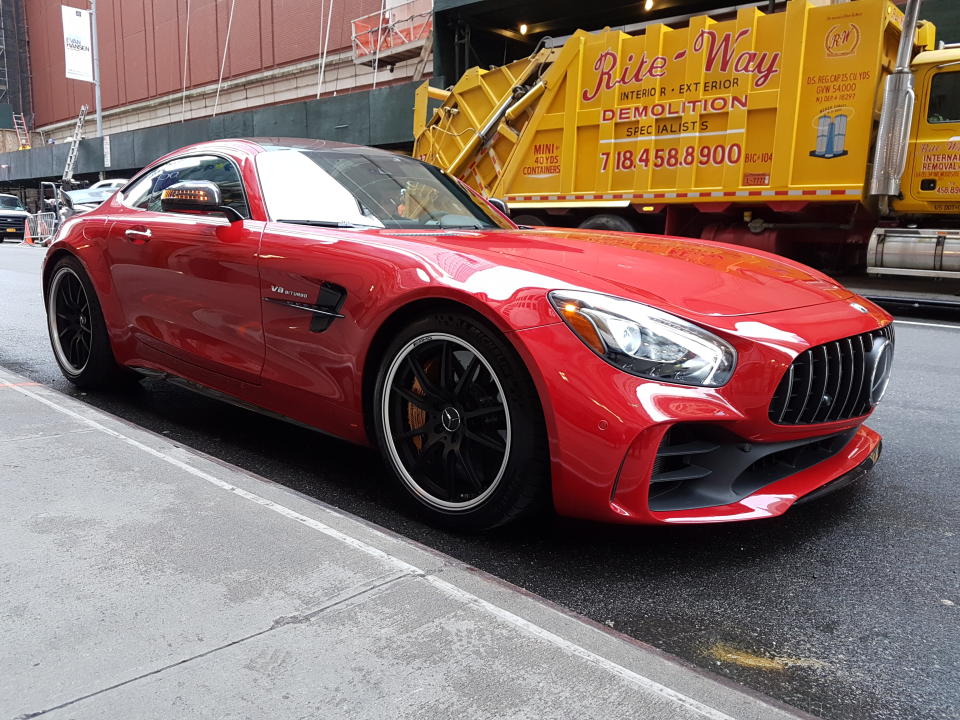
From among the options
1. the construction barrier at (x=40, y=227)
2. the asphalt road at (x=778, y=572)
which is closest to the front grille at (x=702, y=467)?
the asphalt road at (x=778, y=572)

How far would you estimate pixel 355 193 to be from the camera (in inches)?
133

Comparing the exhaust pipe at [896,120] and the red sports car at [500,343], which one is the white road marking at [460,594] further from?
the exhaust pipe at [896,120]

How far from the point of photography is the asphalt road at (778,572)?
1908 millimetres

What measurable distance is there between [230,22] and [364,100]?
1226cm

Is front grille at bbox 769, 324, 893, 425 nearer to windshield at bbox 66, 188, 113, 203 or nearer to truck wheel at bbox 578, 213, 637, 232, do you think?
truck wheel at bbox 578, 213, 637, 232

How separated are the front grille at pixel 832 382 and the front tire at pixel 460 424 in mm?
760

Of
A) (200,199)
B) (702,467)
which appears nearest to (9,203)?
(200,199)

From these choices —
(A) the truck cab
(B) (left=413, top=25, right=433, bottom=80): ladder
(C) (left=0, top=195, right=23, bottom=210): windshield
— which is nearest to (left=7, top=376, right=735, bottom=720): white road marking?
(A) the truck cab

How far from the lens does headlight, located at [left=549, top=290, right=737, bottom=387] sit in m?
2.26

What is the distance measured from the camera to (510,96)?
474 inches

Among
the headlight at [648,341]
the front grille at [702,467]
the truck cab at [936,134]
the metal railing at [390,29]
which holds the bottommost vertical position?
the front grille at [702,467]

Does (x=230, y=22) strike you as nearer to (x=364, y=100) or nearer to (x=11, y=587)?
(x=364, y=100)

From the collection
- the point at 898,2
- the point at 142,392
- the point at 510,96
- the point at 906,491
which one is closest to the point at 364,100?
the point at 510,96

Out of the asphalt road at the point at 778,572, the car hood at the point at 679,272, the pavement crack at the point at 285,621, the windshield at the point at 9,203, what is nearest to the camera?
the pavement crack at the point at 285,621
